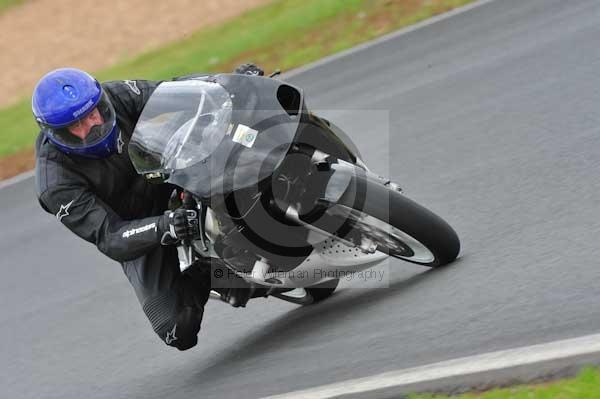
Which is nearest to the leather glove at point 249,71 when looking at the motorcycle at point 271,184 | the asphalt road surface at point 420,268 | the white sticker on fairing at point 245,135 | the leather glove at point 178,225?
the motorcycle at point 271,184

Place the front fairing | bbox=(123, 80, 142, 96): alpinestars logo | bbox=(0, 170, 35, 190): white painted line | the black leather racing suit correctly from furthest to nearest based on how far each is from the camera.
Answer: bbox=(0, 170, 35, 190): white painted line < bbox=(123, 80, 142, 96): alpinestars logo < the black leather racing suit < the front fairing

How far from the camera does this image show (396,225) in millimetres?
5090

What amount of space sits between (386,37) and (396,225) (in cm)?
623

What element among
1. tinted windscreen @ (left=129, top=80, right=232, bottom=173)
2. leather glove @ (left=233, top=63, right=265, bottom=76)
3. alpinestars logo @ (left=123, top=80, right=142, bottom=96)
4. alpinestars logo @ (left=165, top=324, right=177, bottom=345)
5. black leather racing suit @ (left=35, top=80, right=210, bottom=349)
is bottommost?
alpinestars logo @ (left=165, top=324, right=177, bottom=345)

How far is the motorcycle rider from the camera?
5250mm

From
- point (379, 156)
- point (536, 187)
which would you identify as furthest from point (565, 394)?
point (379, 156)

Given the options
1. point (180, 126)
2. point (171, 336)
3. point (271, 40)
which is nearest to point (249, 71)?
point (180, 126)

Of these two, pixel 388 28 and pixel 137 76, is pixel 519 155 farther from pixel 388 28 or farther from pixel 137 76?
pixel 137 76

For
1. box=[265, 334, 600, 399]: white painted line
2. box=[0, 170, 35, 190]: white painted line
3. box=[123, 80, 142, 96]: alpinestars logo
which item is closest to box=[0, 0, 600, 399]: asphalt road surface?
box=[265, 334, 600, 399]: white painted line

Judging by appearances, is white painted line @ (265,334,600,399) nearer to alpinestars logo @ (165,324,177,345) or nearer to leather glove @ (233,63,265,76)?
alpinestars logo @ (165,324,177,345)

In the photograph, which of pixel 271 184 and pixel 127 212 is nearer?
pixel 271 184

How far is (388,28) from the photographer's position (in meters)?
11.3

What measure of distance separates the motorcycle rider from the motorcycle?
0.25m

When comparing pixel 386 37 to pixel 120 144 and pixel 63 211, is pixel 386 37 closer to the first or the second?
pixel 120 144
